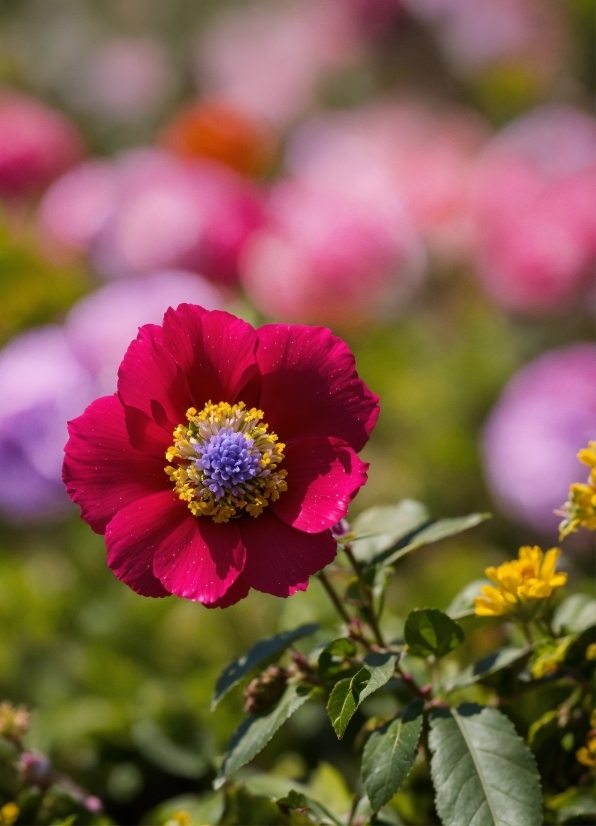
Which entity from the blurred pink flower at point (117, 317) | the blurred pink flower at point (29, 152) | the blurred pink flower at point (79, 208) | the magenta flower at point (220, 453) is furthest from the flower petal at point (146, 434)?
the blurred pink flower at point (29, 152)

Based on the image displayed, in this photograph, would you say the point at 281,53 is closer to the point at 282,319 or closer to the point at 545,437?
the point at 282,319

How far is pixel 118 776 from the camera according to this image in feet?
2.43

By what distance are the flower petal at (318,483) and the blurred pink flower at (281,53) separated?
2428 mm

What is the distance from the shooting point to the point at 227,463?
1.46 ft

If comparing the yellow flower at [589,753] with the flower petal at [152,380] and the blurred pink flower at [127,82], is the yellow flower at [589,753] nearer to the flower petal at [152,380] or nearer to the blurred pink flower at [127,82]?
the flower petal at [152,380]

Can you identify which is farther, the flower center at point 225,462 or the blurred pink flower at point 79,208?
the blurred pink flower at point 79,208

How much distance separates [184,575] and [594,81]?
261 cm

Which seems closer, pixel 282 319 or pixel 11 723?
pixel 11 723

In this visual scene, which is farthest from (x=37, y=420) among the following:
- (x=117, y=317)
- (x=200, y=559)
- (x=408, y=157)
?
(x=408, y=157)

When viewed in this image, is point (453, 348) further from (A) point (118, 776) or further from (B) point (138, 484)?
(B) point (138, 484)

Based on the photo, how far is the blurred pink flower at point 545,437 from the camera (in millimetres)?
970

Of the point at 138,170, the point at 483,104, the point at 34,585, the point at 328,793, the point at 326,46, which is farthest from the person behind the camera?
the point at 326,46

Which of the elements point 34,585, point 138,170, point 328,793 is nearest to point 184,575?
point 328,793

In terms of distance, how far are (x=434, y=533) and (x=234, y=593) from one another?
131mm
